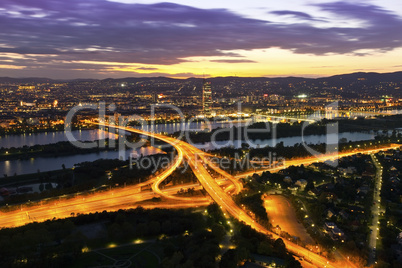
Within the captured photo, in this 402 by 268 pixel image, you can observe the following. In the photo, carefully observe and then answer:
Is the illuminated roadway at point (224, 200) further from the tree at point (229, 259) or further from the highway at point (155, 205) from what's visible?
the tree at point (229, 259)

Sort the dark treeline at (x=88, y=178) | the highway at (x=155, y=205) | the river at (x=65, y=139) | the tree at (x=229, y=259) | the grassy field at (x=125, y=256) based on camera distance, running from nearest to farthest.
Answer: the tree at (x=229, y=259) → the grassy field at (x=125, y=256) → the highway at (x=155, y=205) → the dark treeline at (x=88, y=178) → the river at (x=65, y=139)

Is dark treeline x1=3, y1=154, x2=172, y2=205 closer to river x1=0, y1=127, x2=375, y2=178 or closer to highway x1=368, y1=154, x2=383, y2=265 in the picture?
river x1=0, y1=127, x2=375, y2=178

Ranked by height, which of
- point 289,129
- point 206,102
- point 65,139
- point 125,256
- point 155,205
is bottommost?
point 125,256

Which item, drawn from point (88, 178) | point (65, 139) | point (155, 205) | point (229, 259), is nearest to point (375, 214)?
point (229, 259)

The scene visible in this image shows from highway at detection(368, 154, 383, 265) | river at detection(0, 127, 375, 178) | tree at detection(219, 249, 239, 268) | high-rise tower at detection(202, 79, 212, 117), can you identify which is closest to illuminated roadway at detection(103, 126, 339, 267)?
highway at detection(368, 154, 383, 265)

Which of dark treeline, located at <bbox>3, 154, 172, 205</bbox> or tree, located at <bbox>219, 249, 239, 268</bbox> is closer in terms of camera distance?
tree, located at <bbox>219, 249, 239, 268</bbox>

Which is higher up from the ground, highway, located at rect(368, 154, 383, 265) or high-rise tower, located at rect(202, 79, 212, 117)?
high-rise tower, located at rect(202, 79, 212, 117)

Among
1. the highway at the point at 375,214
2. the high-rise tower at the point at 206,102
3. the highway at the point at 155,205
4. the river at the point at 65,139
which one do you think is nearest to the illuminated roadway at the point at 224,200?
the highway at the point at 155,205

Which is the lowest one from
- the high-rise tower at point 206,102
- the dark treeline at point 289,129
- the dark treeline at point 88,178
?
the dark treeline at point 88,178

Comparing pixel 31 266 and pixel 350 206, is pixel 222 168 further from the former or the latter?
pixel 31 266

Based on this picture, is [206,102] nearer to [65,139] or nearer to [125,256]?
[65,139]

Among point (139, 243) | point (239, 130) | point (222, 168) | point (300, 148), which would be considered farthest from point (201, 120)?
point (139, 243)
